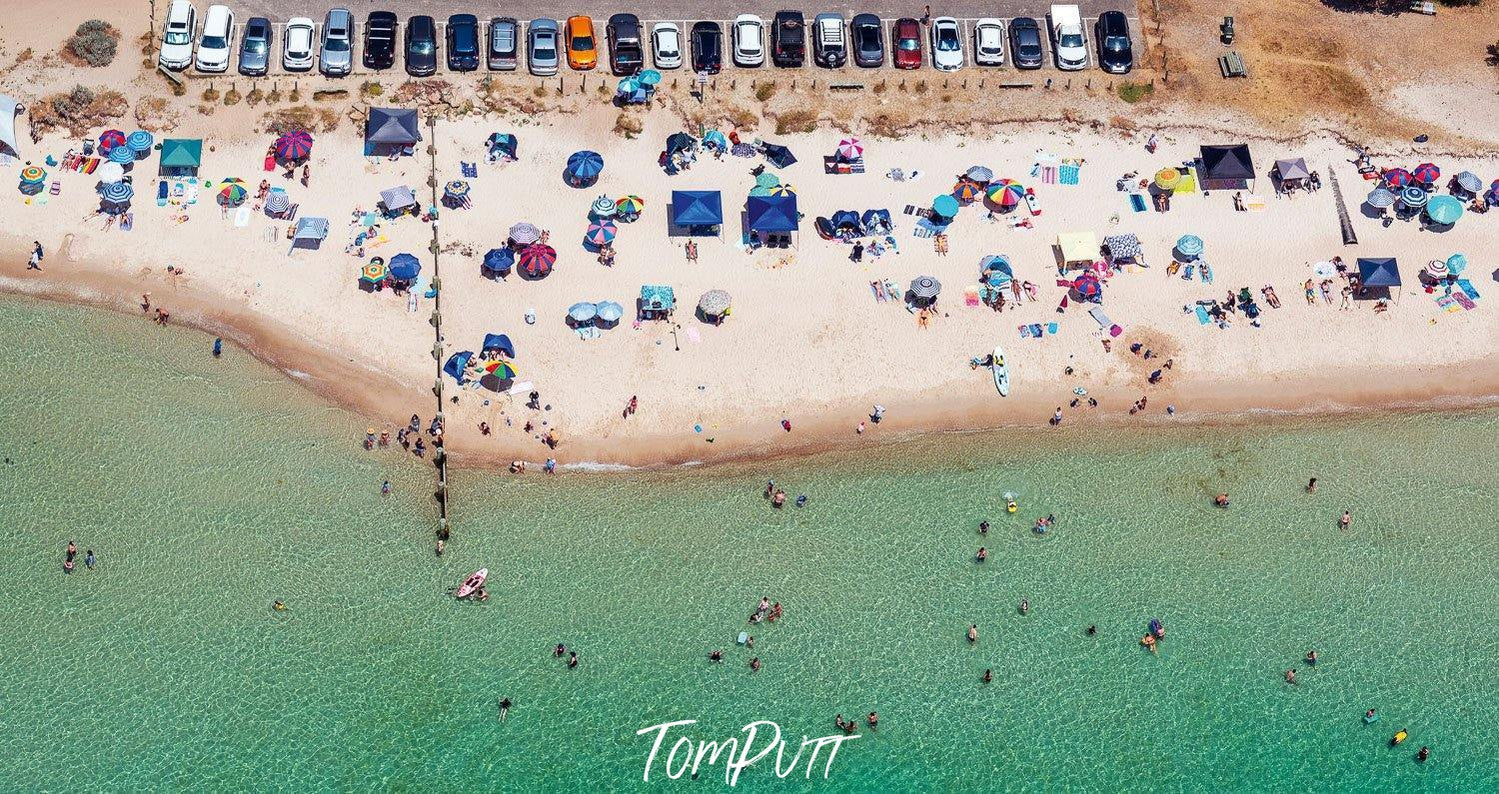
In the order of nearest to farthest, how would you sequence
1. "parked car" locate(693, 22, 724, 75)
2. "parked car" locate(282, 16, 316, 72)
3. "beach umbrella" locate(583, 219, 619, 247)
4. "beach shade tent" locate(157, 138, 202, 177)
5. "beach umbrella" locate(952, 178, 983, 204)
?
"beach umbrella" locate(583, 219, 619, 247) → "beach shade tent" locate(157, 138, 202, 177) → "beach umbrella" locate(952, 178, 983, 204) → "parked car" locate(282, 16, 316, 72) → "parked car" locate(693, 22, 724, 75)

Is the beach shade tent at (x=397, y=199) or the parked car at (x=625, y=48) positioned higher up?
the parked car at (x=625, y=48)

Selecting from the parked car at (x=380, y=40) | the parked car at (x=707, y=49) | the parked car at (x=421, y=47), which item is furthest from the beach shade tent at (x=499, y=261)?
the parked car at (x=707, y=49)

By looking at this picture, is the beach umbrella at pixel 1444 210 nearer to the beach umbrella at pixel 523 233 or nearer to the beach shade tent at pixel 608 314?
the beach shade tent at pixel 608 314

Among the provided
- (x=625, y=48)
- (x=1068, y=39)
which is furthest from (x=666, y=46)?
(x=1068, y=39)

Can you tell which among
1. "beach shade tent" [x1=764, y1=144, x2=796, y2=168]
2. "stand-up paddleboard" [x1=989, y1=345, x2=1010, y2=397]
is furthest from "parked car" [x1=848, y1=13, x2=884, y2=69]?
"stand-up paddleboard" [x1=989, y1=345, x2=1010, y2=397]

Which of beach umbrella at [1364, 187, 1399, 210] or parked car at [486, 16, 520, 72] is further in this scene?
parked car at [486, 16, 520, 72]

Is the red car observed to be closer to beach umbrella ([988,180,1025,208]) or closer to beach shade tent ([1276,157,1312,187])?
beach umbrella ([988,180,1025,208])

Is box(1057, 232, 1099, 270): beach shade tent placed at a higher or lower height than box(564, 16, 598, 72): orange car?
lower
